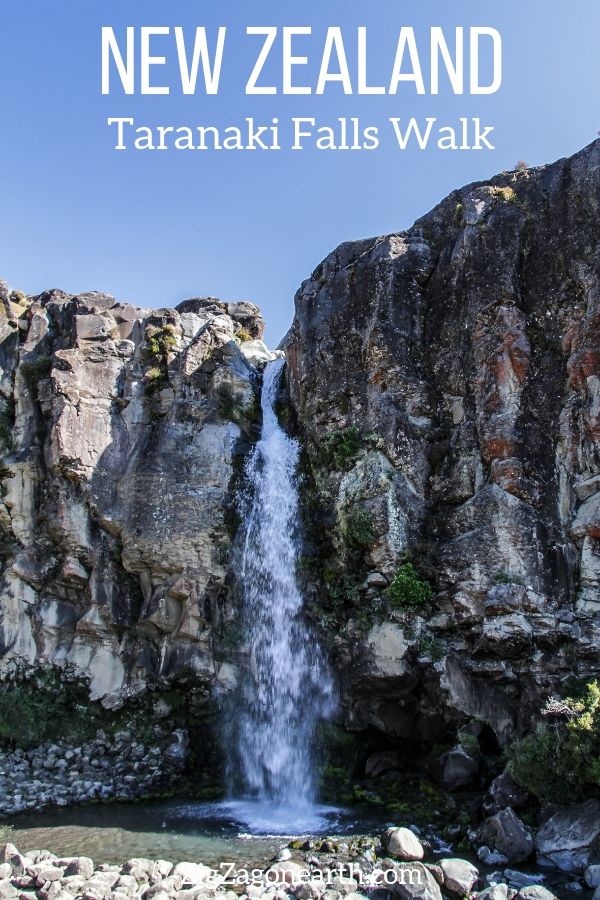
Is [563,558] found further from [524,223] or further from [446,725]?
[524,223]

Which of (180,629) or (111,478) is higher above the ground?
(111,478)

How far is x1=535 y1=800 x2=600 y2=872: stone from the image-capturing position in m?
14.3

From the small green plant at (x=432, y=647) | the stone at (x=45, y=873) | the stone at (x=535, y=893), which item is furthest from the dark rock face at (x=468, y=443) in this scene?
the stone at (x=45, y=873)

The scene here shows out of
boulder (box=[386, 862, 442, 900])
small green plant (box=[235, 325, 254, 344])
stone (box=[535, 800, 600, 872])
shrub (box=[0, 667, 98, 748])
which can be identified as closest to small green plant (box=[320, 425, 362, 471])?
small green plant (box=[235, 325, 254, 344])

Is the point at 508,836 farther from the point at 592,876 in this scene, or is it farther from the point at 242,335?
the point at 242,335

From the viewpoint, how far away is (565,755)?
14.9m

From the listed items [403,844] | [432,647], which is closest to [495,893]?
[403,844]

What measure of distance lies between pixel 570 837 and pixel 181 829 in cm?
885

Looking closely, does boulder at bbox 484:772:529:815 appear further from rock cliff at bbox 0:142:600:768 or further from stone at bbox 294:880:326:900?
stone at bbox 294:880:326:900

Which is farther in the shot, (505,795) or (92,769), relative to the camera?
(92,769)

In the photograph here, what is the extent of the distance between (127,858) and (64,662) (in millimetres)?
9811

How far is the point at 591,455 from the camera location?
19625 millimetres

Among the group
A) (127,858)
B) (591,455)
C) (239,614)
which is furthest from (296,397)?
(127,858)

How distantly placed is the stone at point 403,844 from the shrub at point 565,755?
2.75m
